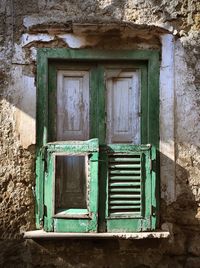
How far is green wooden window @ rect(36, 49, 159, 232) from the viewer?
380cm

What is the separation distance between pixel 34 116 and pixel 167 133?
115 cm

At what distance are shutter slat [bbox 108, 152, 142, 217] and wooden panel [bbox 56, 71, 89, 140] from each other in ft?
1.36

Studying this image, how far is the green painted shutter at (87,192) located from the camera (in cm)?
377

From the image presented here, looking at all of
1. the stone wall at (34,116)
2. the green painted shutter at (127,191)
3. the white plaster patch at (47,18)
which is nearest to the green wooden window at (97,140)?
the green painted shutter at (127,191)

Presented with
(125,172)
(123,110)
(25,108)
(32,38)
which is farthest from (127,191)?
(32,38)

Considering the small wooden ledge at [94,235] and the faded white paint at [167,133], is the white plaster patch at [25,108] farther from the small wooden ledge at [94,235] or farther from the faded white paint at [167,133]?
the faded white paint at [167,133]

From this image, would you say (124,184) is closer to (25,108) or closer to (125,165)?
(125,165)

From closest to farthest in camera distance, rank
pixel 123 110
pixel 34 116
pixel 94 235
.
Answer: pixel 94 235 < pixel 34 116 < pixel 123 110

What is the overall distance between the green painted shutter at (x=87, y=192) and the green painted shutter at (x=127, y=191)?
0.41 feet

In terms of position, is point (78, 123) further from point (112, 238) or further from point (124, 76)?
point (112, 238)

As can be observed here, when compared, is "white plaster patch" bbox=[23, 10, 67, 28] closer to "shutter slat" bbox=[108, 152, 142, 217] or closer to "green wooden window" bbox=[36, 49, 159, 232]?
"green wooden window" bbox=[36, 49, 159, 232]

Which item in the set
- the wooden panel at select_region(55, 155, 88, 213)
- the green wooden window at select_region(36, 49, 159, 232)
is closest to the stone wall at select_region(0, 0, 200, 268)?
the green wooden window at select_region(36, 49, 159, 232)

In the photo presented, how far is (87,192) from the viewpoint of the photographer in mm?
3816

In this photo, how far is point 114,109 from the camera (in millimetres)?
4074
